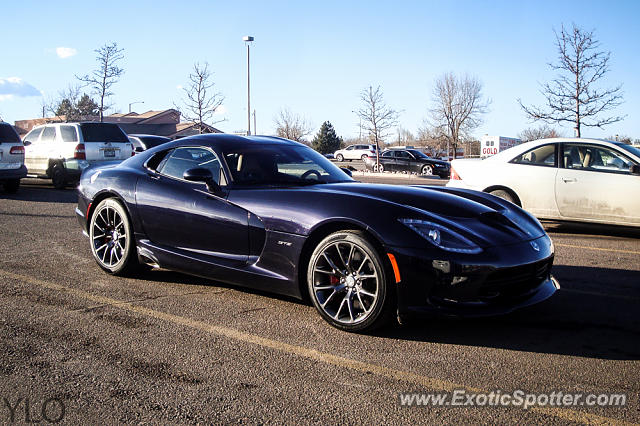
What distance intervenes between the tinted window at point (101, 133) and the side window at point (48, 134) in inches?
40.6

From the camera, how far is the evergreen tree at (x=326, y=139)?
75000 mm

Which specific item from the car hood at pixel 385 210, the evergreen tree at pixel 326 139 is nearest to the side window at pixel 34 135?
the car hood at pixel 385 210

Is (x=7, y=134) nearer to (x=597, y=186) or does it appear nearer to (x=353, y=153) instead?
(x=597, y=186)

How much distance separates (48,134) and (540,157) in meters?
12.7

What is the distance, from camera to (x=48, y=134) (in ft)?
50.7

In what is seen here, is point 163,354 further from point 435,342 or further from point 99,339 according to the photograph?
point 435,342

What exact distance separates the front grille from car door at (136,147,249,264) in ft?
5.79

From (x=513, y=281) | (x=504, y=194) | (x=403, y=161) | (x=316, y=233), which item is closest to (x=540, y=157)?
(x=504, y=194)

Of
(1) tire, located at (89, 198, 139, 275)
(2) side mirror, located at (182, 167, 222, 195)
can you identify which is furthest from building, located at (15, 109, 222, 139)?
(2) side mirror, located at (182, 167, 222, 195)

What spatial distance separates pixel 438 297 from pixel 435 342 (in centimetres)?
32

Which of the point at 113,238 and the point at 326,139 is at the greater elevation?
the point at 326,139

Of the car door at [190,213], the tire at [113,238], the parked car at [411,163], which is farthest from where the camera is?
the parked car at [411,163]

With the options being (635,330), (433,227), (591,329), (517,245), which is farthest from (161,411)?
(635,330)

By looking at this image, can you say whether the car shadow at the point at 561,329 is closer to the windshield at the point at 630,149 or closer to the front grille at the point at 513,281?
the front grille at the point at 513,281
